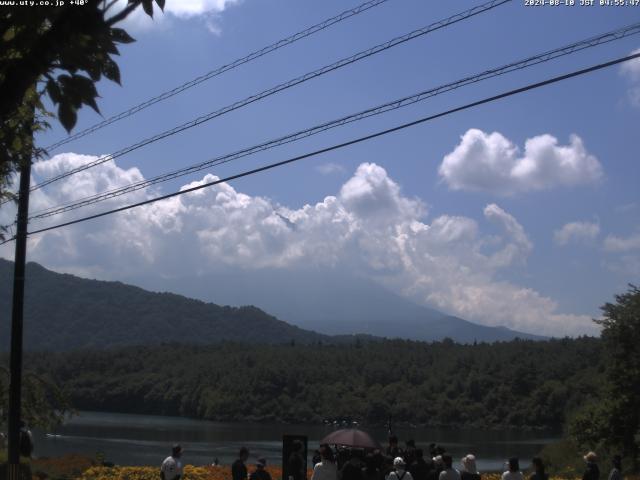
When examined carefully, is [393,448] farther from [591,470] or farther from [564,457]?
[564,457]

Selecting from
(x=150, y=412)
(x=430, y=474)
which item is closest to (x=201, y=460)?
(x=430, y=474)

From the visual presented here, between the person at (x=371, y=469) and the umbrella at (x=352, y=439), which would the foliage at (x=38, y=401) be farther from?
the person at (x=371, y=469)

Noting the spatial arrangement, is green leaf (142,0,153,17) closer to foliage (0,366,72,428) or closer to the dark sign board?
the dark sign board

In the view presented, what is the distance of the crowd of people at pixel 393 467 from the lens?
12797 mm

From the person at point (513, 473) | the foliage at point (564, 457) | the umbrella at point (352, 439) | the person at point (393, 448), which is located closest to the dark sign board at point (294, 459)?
the umbrella at point (352, 439)

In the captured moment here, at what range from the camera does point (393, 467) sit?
1405cm

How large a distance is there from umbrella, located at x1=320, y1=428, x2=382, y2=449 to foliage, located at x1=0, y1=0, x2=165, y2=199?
14.0 meters

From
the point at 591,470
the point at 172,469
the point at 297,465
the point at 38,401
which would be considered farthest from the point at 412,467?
the point at 38,401

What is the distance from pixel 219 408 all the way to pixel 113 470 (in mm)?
86791

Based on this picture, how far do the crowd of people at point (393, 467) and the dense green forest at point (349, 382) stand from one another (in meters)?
63.1

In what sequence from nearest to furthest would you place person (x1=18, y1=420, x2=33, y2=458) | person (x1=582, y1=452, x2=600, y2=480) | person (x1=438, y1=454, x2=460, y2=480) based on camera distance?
person (x1=438, y1=454, x2=460, y2=480) < person (x1=582, y1=452, x2=600, y2=480) < person (x1=18, y1=420, x2=33, y2=458)

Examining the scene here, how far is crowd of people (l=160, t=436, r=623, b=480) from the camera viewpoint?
1280 cm

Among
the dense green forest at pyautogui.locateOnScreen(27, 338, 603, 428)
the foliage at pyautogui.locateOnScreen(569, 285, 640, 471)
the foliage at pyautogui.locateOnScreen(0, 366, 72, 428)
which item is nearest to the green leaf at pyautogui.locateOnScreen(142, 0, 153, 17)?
the foliage at pyautogui.locateOnScreen(0, 366, 72, 428)

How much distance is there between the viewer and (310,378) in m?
109
